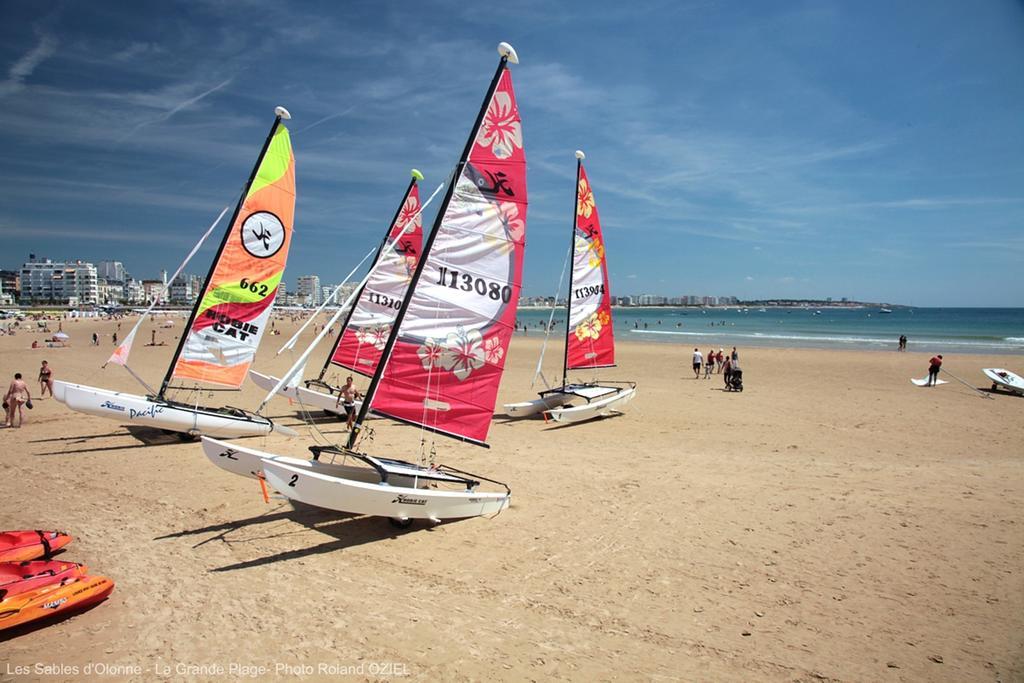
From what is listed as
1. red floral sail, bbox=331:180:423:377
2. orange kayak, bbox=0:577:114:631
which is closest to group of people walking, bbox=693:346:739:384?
red floral sail, bbox=331:180:423:377

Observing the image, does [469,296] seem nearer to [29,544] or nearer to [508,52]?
[508,52]

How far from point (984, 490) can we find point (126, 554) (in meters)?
12.1

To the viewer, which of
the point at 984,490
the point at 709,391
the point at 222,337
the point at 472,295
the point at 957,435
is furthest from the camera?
the point at 709,391

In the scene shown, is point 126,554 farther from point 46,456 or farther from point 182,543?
point 46,456

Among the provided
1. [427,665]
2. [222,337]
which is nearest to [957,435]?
[427,665]

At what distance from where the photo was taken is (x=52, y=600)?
16.3 ft

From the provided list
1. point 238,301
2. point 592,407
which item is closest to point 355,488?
point 238,301

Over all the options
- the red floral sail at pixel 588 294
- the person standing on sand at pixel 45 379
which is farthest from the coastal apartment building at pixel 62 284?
the red floral sail at pixel 588 294

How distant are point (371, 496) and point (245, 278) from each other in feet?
23.1

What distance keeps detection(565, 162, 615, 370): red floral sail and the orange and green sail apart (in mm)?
7230

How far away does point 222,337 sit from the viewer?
11.4 m

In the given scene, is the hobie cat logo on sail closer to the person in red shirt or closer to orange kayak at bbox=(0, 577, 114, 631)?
orange kayak at bbox=(0, 577, 114, 631)

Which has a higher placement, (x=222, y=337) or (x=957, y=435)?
(x=222, y=337)

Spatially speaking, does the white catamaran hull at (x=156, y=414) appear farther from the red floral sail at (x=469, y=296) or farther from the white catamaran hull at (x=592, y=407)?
the white catamaran hull at (x=592, y=407)
